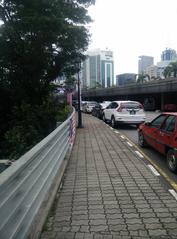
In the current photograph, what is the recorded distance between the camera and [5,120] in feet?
77.6

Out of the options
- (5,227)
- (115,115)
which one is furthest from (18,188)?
(115,115)

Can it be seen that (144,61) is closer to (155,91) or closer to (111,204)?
(155,91)

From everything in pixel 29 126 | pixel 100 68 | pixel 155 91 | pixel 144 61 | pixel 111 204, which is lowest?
pixel 111 204

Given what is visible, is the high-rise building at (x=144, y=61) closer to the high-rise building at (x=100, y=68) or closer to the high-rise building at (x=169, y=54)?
the high-rise building at (x=169, y=54)

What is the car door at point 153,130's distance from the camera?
10445 mm

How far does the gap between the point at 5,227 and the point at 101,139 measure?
1172cm

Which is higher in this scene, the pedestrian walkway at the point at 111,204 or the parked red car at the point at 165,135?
the parked red car at the point at 165,135

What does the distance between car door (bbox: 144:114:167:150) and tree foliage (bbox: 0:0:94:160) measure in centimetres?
845

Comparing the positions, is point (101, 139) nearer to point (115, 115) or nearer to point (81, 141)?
point (81, 141)

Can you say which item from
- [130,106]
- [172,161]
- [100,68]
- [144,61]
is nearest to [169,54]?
[144,61]

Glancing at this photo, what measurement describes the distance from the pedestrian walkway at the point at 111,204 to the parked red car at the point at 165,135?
2.09 feet

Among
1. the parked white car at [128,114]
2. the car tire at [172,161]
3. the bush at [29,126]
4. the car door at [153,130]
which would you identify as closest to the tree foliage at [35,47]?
the bush at [29,126]

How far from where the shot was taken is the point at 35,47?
21328mm

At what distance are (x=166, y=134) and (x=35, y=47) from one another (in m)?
13.9
